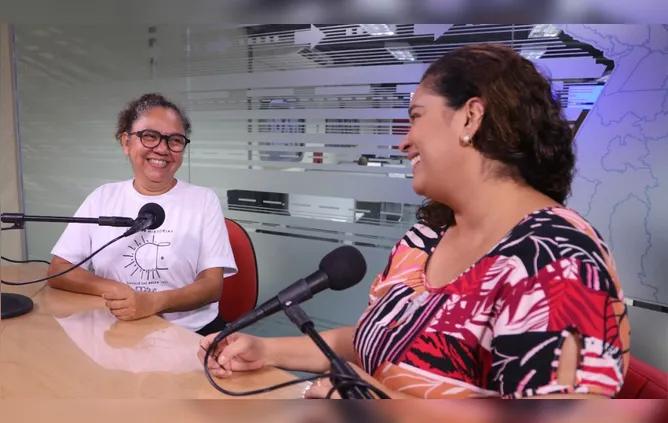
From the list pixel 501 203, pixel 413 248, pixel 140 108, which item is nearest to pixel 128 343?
pixel 140 108

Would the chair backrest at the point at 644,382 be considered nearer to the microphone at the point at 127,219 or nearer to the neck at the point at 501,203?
the neck at the point at 501,203

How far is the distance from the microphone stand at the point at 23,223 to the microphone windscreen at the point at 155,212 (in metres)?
0.02

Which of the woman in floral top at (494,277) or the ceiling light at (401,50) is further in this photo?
the ceiling light at (401,50)

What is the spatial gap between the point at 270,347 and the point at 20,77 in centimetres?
48

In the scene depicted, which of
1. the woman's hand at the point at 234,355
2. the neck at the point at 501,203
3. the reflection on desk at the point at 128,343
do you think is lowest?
the reflection on desk at the point at 128,343

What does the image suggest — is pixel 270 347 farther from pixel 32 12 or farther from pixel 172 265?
pixel 32 12

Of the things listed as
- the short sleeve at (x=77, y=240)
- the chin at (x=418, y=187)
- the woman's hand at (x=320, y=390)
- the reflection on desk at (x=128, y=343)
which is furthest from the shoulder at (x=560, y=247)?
the short sleeve at (x=77, y=240)

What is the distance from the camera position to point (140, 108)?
0.61m

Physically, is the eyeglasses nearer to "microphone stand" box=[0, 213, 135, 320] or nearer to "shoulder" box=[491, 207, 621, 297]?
"microphone stand" box=[0, 213, 135, 320]

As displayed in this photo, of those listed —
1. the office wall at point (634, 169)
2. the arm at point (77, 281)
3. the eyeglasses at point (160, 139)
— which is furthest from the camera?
the arm at point (77, 281)

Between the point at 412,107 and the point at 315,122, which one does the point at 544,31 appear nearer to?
the point at 412,107

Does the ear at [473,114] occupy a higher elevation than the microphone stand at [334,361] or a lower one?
higher

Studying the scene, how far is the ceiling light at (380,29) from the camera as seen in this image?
1.56 feet

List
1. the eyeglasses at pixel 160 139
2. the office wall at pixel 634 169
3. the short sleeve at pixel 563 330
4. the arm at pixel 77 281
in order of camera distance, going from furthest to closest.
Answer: the arm at pixel 77 281 < the eyeglasses at pixel 160 139 < the office wall at pixel 634 169 < the short sleeve at pixel 563 330
